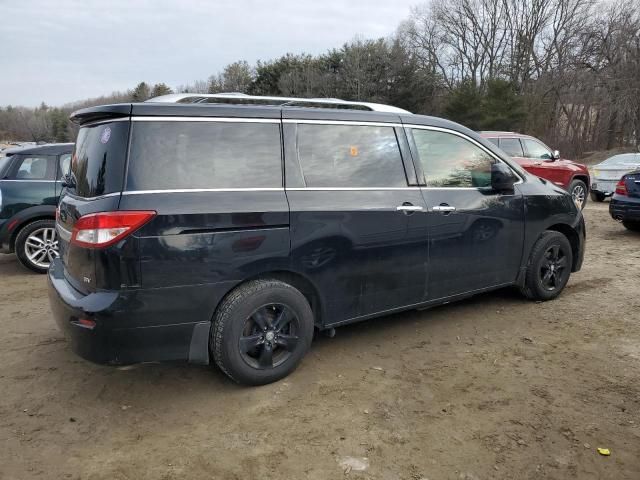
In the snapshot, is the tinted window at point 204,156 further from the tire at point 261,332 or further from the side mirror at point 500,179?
the side mirror at point 500,179

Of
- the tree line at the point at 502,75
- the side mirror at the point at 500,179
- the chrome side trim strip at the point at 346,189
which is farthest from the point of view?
the tree line at the point at 502,75

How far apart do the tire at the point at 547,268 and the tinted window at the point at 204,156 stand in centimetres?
286

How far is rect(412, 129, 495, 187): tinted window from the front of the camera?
4.11 metres

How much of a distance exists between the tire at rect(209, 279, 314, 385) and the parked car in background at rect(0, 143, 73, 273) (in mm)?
4534

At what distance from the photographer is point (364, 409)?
3.14 metres

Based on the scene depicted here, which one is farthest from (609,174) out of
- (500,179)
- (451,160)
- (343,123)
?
(343,123)

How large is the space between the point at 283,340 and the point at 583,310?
3170 mm

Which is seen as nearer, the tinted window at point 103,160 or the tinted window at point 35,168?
the tinted window at point 103,160

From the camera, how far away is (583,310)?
16.0 ft

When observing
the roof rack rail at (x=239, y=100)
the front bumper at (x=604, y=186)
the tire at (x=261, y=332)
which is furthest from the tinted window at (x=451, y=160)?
the front bumper at (x=604, y=186)

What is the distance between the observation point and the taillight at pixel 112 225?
2842 mm

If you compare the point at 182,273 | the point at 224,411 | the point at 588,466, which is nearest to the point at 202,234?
the point at 182,273

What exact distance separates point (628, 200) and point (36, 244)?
942 cm

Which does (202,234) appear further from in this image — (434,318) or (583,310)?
(583,310)
